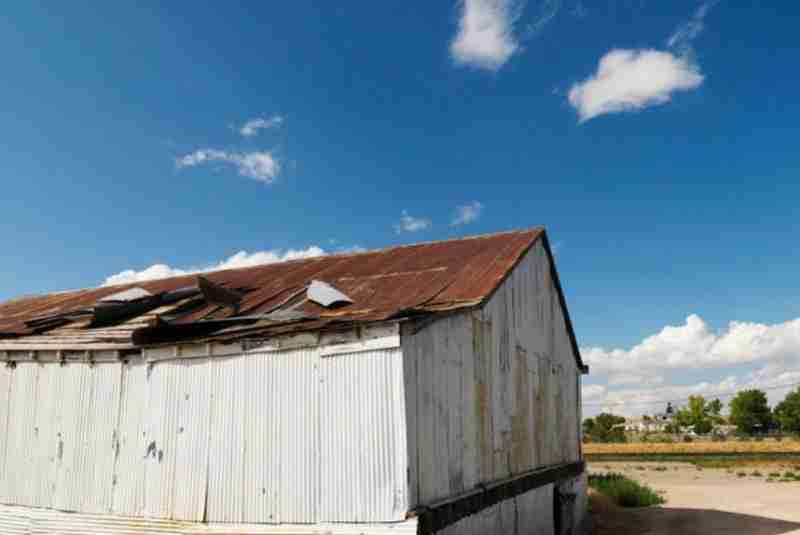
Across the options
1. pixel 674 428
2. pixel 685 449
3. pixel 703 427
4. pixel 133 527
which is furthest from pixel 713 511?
pixel 674 428

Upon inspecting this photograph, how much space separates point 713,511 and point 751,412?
97948 mm

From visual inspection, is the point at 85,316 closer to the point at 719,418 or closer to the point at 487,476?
the point at 487,476

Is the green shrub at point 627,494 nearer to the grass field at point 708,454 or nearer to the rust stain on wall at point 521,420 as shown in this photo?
the rust stain on wall at point 521,420

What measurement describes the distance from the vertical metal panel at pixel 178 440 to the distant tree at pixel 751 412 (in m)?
115

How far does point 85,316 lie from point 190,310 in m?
2.65

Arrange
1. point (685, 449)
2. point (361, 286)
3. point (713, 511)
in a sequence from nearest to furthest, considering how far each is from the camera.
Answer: point (361, 286) < point (713, 511) < point (685, 449)

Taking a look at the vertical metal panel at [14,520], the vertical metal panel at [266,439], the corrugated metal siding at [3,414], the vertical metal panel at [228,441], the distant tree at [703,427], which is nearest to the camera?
the vertical metal panel at [266,439]

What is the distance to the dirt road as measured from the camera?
1830cm

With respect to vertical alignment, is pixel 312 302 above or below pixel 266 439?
above

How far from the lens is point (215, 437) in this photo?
10.1 meters

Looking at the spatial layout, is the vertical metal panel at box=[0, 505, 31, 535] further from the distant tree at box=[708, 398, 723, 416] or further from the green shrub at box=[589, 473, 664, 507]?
the distant tree at box=[708, 398, 723, 416]

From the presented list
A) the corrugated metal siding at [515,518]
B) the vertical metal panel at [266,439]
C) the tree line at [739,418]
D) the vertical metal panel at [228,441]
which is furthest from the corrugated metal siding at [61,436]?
the tree line at [739,418]

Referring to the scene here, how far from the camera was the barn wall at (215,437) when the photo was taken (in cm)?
889

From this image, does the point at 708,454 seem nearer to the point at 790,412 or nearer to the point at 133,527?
the point at 790,412
